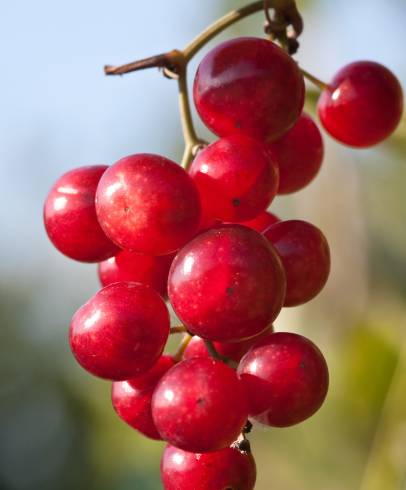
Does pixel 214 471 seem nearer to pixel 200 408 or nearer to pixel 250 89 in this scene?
pixel 200 408

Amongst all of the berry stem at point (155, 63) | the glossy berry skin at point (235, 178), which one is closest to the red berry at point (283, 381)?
the glossy berry skin at point (235, 178)

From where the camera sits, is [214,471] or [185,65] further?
[185,65]

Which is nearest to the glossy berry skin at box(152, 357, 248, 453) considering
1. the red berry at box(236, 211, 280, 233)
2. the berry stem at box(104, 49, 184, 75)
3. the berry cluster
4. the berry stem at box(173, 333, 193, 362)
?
the berry cluster

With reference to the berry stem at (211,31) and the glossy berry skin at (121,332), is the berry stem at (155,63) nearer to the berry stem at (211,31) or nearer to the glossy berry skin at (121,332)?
the berry stem at (211,31)

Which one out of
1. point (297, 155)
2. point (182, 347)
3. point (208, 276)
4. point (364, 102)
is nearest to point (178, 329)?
point (182, 347)

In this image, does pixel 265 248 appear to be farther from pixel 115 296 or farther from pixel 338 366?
pixel 338 366

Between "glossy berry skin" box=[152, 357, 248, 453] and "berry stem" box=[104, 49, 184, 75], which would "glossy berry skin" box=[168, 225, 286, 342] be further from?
"berry stem" box=[104, 49, 184, 75]
